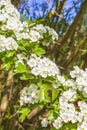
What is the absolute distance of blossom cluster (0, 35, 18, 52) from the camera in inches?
108

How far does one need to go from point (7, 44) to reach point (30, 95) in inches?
14.2

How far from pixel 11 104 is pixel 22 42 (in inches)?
61.8

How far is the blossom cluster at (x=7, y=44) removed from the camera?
274 cm

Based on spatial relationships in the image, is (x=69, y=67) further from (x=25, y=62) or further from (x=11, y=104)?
(x=25, y=62)

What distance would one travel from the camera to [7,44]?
274 centimetres

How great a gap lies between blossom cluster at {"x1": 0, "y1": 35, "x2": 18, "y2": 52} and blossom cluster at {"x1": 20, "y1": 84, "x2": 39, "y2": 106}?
29cm

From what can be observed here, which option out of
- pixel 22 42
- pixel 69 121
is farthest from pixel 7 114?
pixel 69 121

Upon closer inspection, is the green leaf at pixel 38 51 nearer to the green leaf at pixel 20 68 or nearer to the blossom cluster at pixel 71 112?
the green leaf at pixel 20 68

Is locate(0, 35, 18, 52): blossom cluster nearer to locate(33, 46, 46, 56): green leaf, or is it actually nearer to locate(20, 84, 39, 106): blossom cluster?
locate(33, 46, 46, 56): green leaf

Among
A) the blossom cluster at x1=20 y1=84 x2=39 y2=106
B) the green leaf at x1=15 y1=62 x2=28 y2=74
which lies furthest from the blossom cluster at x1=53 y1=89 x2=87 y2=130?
the green leaf at x1=15 y1=62 x2=28 y2=74

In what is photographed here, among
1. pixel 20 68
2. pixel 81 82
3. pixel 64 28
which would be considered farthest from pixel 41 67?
pixel 64 28

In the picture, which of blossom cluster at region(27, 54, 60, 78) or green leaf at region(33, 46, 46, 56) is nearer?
blossom cluster at region(27, 54, 60, 78)

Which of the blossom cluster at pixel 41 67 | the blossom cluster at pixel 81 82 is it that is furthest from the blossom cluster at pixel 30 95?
the blossom cluster at pixel 81 82

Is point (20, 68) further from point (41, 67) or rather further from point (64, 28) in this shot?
point (64, 28)
